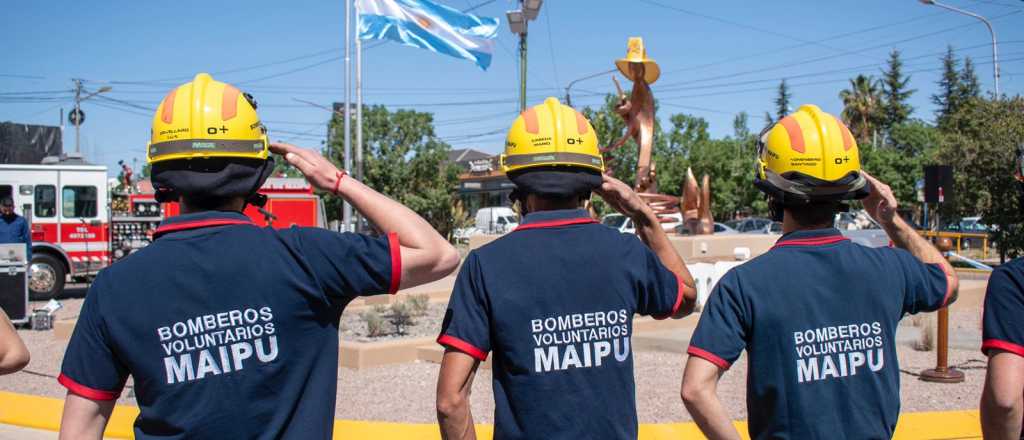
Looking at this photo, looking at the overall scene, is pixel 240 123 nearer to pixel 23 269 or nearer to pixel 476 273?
pixel 476 273

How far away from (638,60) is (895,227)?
658 inches

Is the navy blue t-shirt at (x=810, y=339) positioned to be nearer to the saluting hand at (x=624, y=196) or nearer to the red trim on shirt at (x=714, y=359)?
the red trim on shirt at (x=714, y=359)

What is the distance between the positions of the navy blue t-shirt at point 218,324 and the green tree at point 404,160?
34.2 m

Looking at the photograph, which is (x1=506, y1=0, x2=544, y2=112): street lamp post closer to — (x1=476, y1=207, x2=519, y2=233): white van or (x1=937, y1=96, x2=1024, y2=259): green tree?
(x1=937, y1=96, x2=1024, y2=259): green tree

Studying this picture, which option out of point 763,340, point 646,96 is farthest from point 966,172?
point 763,340

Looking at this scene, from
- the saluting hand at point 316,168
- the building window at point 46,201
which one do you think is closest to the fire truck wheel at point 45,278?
the building window at point 46,201

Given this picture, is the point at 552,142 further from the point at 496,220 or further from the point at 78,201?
the point at 496,220

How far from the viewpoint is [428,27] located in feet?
67.5

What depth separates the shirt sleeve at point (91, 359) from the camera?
6.85 ft

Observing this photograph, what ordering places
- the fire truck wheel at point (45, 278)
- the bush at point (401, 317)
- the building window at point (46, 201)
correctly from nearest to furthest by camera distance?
the bush at point (401, 317), the fire truck wheel at point (45, 278), the building window at point (46, 201)

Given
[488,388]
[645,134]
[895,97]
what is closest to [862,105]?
[895,97]

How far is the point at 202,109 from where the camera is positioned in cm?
219

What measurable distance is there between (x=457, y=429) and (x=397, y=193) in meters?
35.0

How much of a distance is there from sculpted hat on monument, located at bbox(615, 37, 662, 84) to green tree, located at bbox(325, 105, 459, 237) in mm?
18107
